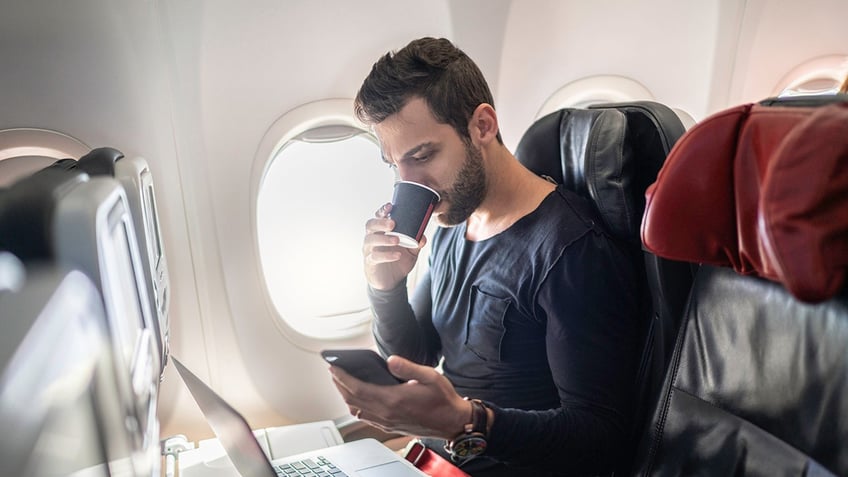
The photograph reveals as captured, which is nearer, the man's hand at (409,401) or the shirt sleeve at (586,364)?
the man's hand at (409,401)

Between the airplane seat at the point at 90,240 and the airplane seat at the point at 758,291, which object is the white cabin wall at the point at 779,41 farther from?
the airplane seat at the point at 90,240

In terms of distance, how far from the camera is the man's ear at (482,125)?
1.52 metres

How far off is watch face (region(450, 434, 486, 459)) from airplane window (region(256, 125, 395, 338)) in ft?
3.84

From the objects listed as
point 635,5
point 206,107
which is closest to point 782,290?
point 206,107

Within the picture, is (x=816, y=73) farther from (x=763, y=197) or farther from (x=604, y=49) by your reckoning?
(x=763, y=197)

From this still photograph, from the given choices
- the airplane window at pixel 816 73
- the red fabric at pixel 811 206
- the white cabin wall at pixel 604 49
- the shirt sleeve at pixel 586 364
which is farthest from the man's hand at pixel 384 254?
the airplane window at pixel 816 73

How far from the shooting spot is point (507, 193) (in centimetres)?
154

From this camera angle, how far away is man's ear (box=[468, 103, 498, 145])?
5.00ft

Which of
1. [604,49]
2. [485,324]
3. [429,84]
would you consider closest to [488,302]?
[485,324]

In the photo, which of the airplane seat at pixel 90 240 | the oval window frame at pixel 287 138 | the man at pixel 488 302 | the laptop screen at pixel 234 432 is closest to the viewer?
the airplane seat at pixel 90 240

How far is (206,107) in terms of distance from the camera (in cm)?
192

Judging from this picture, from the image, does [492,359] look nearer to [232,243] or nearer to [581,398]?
[581,398]

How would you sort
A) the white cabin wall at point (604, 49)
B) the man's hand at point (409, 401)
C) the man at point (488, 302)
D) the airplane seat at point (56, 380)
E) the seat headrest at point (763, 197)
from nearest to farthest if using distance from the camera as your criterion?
the airplane seat at point (56, 380) → the seat headrest at point (763, 197) → the man's hand at point (409, 401) → the man at point (488, 302) → the white cabin wall at point (604, 49)

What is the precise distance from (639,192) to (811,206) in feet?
2.09
